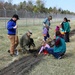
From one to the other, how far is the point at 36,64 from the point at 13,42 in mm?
2179

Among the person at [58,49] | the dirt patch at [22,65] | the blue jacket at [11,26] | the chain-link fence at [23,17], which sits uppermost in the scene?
the blue jacket at [11,26]

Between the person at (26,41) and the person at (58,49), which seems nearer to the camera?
the person at (58,49)

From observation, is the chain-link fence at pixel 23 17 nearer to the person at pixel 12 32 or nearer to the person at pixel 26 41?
the person at pixel 26 41

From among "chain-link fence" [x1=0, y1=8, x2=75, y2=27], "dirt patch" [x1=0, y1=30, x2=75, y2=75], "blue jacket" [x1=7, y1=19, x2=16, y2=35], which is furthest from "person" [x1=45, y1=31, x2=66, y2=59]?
"chain-link fence" [x1=0, y1=8, x2=75, y2=27]

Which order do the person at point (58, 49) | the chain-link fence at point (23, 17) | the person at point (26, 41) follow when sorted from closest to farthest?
the person at point (58, 49)
the person at point (26, 41)
the chain-link fence at point (23, 17)

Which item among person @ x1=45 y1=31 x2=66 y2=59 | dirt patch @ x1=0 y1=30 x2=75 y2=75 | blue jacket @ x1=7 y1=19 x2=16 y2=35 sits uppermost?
blue jacket @ x1=7 y1=19 x2=16 y2=35

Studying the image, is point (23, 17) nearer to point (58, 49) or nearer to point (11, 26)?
point (11, 26)

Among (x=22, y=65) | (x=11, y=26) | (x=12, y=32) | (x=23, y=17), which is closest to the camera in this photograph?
(x=22, y=65)

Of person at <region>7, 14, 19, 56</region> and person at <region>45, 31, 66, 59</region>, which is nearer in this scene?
person at <region>45, 31, 66, 59</region>

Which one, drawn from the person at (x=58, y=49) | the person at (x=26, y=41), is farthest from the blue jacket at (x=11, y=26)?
the person at (x=58, y=49)

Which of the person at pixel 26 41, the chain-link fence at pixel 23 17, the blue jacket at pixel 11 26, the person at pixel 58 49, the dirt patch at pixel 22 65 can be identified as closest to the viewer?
the dirt patch at pixel 22 65

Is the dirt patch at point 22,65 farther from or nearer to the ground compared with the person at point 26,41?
nearer to the ground

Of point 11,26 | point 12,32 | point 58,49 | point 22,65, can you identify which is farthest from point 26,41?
point 22,65

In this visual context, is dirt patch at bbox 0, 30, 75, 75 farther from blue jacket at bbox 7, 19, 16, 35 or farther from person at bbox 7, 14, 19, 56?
blue jacket at bbox 7, 19, 16, 35
